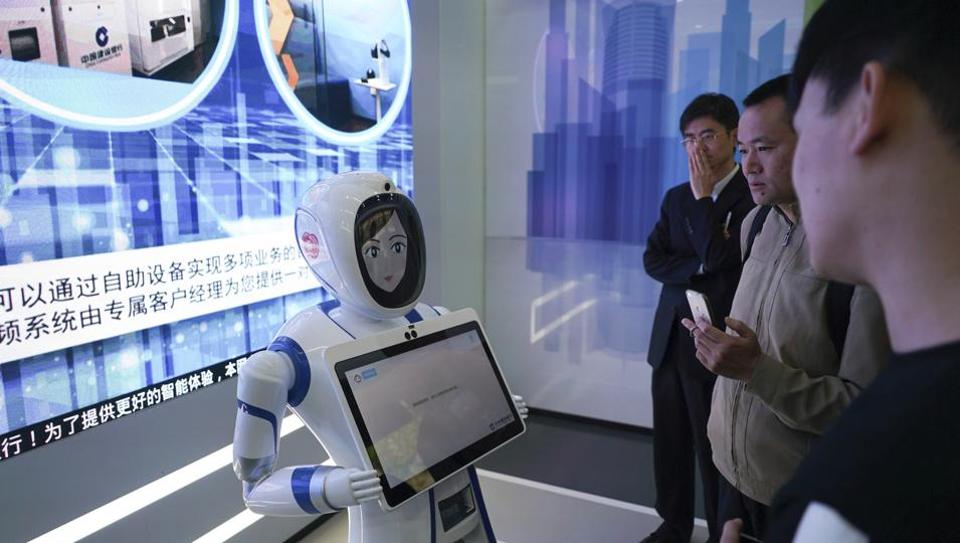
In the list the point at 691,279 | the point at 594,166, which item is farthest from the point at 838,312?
the point at 594,166

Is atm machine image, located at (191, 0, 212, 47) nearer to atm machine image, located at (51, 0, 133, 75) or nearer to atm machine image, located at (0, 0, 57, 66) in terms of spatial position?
atm machine image, located at (51, 0, 133, 75)

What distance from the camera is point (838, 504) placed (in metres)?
0.44

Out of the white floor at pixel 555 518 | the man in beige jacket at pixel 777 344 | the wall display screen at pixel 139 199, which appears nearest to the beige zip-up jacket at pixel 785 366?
the man in beige jacket at pixel 777 344

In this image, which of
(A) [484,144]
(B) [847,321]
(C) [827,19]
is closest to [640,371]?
(A) [484,144]

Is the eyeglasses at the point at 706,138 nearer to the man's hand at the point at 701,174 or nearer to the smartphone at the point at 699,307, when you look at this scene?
the man's hand at the point at 701,174

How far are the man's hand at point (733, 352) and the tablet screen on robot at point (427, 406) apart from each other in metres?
0.47

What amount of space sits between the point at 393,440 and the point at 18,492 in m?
1.02

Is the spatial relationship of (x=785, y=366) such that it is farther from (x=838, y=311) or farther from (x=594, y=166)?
(x=594, y=166)

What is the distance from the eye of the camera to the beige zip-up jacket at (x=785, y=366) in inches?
47.3

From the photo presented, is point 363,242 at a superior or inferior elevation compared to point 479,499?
superior

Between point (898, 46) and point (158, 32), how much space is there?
1.96m

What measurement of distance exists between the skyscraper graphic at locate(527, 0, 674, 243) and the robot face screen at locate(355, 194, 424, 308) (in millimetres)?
2228

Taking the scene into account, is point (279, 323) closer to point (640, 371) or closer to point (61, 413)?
point (61, 413)

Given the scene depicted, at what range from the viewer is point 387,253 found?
1447 millimetres
